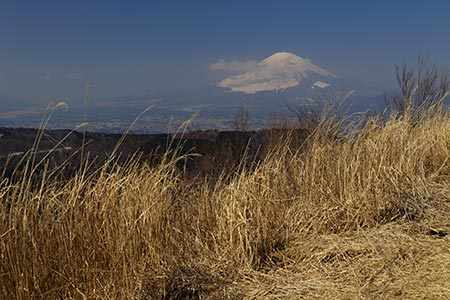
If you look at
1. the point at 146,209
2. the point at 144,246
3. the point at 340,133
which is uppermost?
the point at 340,133

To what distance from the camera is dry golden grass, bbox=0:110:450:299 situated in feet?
7.72

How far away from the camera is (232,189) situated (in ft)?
11.9

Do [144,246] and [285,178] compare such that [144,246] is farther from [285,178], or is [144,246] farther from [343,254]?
[285,178]

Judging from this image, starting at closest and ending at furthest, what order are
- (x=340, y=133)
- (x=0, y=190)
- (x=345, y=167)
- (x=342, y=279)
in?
(x=0, y=190)
(x=342, y=279)
(x=345, y=167)
(x=340, y=133)

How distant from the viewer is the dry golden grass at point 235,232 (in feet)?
7.72

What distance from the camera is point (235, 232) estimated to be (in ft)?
10.2

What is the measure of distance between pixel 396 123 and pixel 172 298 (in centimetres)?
370

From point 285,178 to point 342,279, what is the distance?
1577mm

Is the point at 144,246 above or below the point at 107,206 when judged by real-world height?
below

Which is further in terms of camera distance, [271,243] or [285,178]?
[285,178]

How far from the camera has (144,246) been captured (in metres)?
2.77

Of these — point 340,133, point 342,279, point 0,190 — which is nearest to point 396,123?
point 340,133

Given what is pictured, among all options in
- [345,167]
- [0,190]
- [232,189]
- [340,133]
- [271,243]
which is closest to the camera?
[0,190]

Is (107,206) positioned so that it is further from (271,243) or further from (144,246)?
(271,243)
